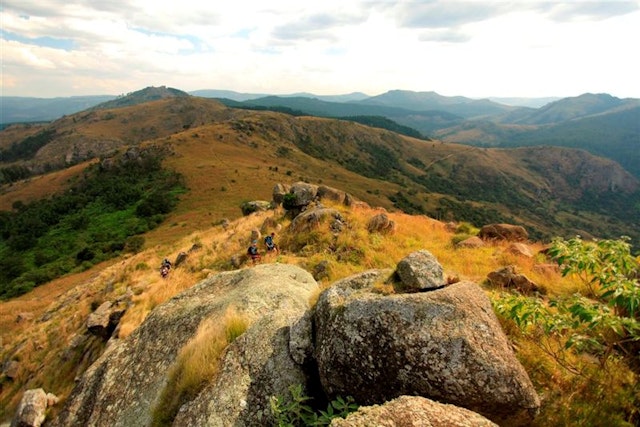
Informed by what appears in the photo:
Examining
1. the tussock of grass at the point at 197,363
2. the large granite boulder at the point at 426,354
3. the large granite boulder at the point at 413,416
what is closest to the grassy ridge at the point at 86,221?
the tussock of grass at the point at 197,363

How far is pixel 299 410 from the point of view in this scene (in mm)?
5211

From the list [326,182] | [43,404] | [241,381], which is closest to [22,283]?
[43,404]

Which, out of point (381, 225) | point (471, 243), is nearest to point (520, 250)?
point (471, 243)

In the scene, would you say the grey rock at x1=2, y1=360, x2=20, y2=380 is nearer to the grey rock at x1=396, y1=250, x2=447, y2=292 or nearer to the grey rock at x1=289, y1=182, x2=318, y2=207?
the grey rock at x1=289, y1=182, x2=318, y2=207

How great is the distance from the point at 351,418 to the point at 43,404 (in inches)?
442

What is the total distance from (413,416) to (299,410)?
1.91 m

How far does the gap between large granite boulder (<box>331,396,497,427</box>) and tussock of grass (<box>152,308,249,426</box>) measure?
3101mm

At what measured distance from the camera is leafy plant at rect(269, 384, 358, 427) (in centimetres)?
474

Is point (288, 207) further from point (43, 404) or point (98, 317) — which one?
point (43, 404)

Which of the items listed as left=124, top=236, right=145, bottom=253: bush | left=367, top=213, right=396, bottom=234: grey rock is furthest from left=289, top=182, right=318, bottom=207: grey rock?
left=124, top=236, right=145, bottom=253: bush

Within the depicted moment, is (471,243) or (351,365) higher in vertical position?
(351,365)

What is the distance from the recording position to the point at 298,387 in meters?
5.40

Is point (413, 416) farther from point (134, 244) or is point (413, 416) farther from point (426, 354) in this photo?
point (134, 244)

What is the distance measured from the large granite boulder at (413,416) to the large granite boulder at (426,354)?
0.57 metres
